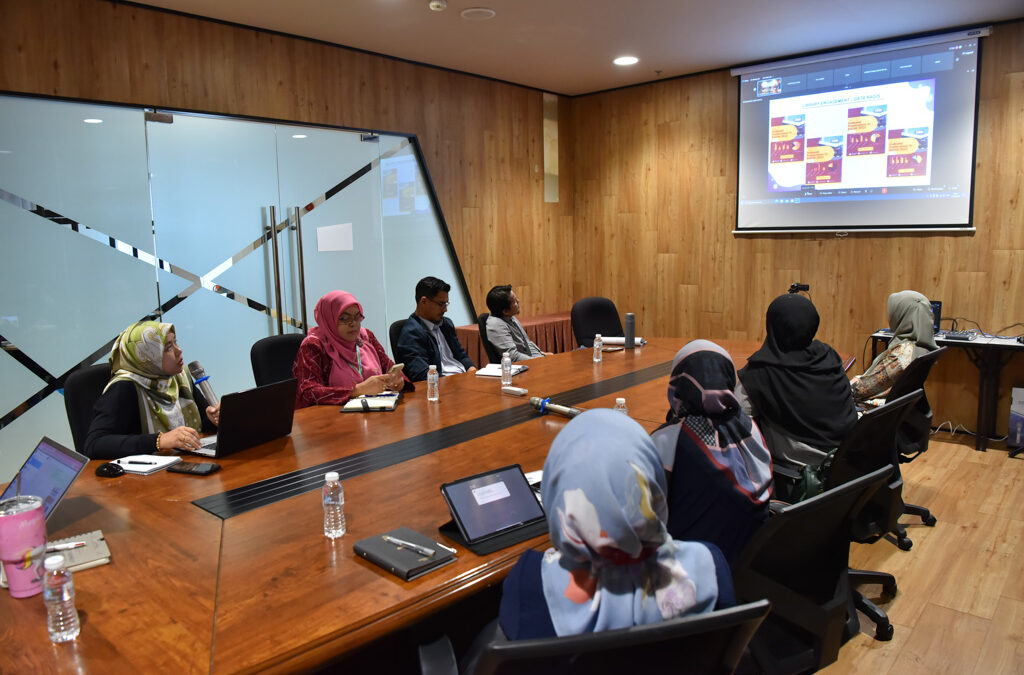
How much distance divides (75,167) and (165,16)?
3.35 feet

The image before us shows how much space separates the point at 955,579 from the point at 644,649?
8.14 ft

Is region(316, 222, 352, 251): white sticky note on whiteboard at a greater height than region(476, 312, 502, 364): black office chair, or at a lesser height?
greater

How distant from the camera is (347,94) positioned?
4.77m

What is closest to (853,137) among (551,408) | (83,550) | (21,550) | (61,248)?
(551,408)

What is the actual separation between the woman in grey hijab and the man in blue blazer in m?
1.99

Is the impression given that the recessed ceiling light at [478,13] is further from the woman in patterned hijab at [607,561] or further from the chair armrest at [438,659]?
the chair armrest at [438,659]

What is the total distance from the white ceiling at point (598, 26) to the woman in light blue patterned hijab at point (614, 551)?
347cm

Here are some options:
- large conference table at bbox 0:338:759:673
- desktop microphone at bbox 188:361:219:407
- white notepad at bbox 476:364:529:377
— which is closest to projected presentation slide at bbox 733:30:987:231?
white notepad at bbox 476:364:529:377

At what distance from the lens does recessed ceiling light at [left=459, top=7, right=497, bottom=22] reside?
13.1 ft

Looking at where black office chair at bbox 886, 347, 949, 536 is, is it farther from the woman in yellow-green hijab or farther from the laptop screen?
the laptop screen

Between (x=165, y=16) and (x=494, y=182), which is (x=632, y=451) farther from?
(x=494, y=182)

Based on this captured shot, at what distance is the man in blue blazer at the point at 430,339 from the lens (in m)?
3.71

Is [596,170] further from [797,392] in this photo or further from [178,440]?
[178,440]

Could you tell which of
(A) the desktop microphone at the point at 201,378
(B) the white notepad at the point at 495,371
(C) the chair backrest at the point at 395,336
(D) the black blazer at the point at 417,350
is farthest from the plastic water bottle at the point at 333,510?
(C) the chair backrest at the point at 395,336
